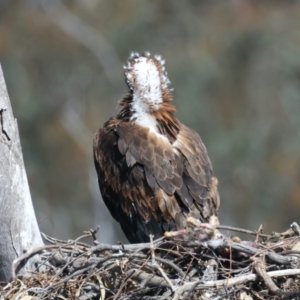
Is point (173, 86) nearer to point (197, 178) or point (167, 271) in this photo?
point (197, 178)

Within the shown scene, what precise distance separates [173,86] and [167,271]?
9071 mm

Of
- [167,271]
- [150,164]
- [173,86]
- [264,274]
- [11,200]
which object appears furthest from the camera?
[173,86]

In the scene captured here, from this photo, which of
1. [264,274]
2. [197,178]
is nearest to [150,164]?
[197,178]

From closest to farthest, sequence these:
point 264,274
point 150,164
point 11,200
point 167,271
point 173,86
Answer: point 264,274, point 167,271, point 11,200, point 150,164, point 173,86

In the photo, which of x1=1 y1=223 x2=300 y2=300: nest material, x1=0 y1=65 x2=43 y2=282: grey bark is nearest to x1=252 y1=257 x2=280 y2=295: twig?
x1=1 y1=223 x2=300 y2=300: nest material

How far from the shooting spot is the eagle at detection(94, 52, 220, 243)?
4.46 m

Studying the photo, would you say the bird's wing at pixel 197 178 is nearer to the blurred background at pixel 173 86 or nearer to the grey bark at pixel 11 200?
the grey bark at pixel 11 200

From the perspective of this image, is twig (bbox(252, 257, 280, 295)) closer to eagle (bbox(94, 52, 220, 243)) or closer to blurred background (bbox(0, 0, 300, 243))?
eagle (bbox(94, 52, 220, 243))

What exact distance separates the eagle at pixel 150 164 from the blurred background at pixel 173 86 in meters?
7.67

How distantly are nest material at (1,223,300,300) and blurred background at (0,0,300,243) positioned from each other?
8.67 metres

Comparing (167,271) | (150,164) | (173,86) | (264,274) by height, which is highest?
(173,86)

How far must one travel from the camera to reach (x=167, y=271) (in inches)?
149

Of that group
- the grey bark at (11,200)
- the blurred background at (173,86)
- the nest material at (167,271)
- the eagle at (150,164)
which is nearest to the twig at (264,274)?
the nest material at (167,271)

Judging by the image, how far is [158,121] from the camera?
16.0 ft
